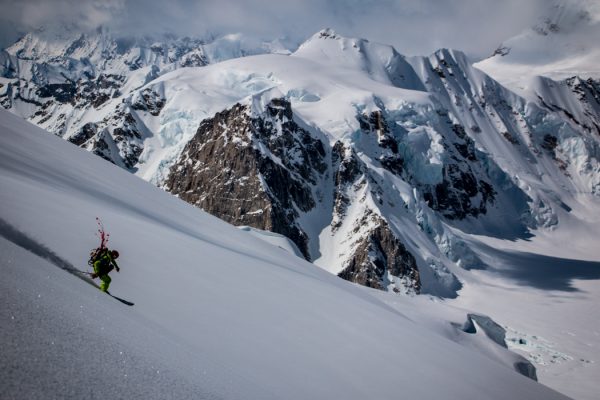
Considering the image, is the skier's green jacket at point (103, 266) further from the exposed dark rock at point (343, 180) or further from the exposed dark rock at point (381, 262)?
the exposed dark rock at point (343, 180)

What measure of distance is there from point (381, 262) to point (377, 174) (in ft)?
87.7

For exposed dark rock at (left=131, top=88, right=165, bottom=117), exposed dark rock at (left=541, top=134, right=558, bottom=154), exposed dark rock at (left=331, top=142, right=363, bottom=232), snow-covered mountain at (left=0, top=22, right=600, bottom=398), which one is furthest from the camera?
exposed dark rock at (left=541, top=134, right=558, bottom=154)

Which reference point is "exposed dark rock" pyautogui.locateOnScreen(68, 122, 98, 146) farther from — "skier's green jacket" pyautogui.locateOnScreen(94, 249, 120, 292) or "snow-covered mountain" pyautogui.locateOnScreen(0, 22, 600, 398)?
"skier's green jacket" pyautogui.locateOnScreen(94, 249, 120, 292)

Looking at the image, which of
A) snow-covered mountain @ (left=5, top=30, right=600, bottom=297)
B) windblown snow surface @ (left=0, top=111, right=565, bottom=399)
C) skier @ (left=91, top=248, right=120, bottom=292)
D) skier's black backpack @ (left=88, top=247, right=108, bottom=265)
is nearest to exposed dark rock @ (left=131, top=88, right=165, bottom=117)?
snow-covered mountain @ (left=5, top=30, right=600, bottom=297)

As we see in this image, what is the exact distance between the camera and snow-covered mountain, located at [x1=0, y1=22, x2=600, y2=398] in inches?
3568

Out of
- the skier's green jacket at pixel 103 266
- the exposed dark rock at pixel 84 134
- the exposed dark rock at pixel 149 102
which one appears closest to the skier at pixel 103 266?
the skier's green jacket at pixel 103 266

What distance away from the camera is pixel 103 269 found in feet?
20.8

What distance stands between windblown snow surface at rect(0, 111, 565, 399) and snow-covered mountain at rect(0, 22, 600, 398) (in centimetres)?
6174

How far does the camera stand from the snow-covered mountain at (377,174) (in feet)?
297

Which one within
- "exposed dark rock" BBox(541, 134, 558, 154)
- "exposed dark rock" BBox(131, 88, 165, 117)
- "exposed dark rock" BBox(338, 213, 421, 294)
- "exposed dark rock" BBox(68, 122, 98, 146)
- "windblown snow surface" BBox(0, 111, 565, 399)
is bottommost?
"windblown snow surface" BBox(0, 111, 565, 399)

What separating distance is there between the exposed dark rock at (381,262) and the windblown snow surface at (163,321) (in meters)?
75.2

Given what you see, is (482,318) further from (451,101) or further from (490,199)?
(451,101)

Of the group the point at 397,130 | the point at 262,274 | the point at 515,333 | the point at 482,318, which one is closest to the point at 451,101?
the point at 397,130

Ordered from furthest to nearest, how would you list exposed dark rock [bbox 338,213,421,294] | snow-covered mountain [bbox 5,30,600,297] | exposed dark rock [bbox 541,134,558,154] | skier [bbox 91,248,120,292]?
1. exposed dark rock [bbox 541,134,558,154]
2. snow-covered mountain [bbox 5,30,600,297]
3. exposed dark rock [bbox 338,213,421,294]
4. skier [bbox 91,248,120,292]
